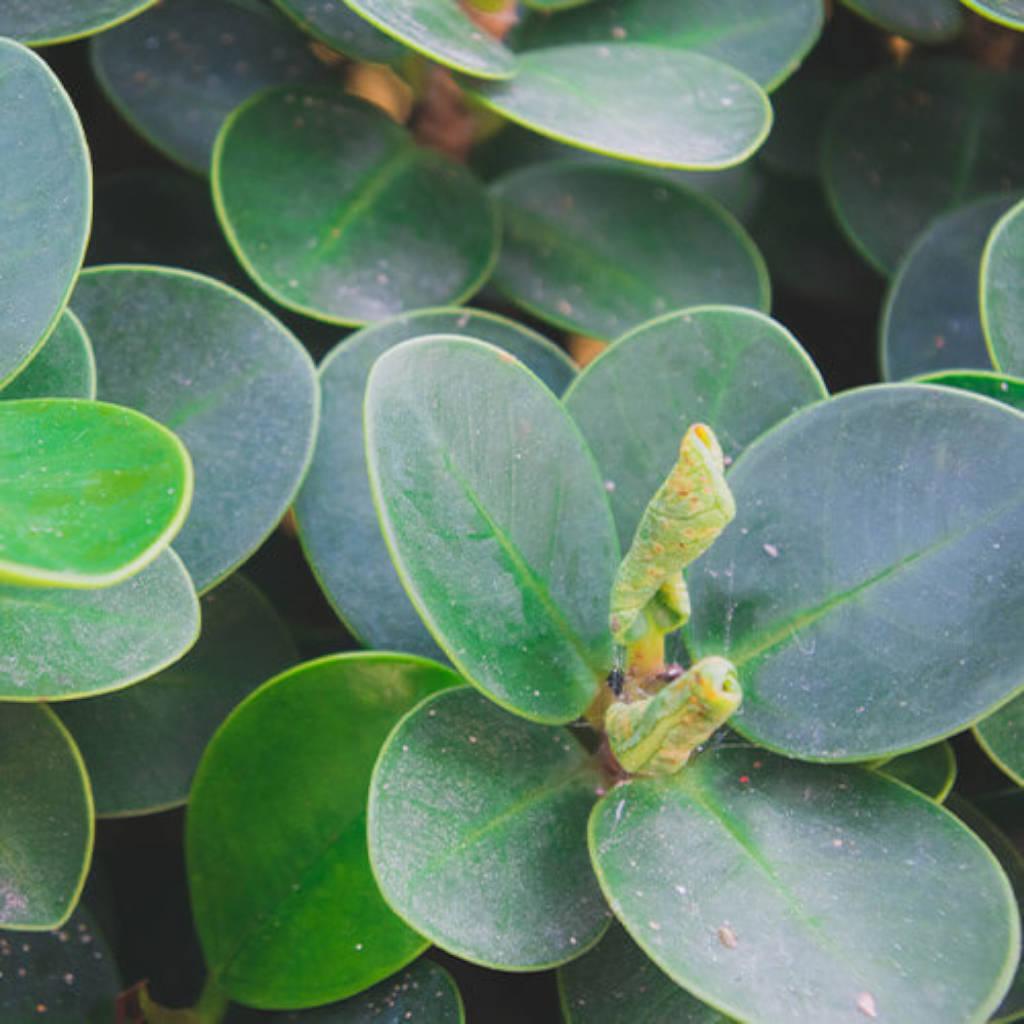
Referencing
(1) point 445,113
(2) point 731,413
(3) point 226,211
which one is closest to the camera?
(2) point 731,413

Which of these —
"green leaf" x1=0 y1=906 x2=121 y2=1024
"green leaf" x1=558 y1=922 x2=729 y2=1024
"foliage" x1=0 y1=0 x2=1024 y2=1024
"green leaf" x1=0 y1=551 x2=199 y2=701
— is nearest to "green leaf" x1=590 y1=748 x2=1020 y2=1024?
"foliage" x1=0 y1=0 x2=1024 y2=1024

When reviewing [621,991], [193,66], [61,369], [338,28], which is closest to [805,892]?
[621,991]

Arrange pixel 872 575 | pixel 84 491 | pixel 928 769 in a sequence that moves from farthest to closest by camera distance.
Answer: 1. pixel 928 769
2. pixel 872 575
3. pixel 84 491

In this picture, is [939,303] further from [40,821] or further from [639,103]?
[40,821]

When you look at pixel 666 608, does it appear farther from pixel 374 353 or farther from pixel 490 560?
pixel 374 353

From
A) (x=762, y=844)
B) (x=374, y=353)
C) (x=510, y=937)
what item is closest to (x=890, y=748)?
(x=762, y=844)

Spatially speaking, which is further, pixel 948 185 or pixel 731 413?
pixel 948 185

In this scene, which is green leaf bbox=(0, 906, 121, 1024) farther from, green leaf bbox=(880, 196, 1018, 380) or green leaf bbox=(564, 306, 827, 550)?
green leaf bbox=(880, 196, 1018, 380)
